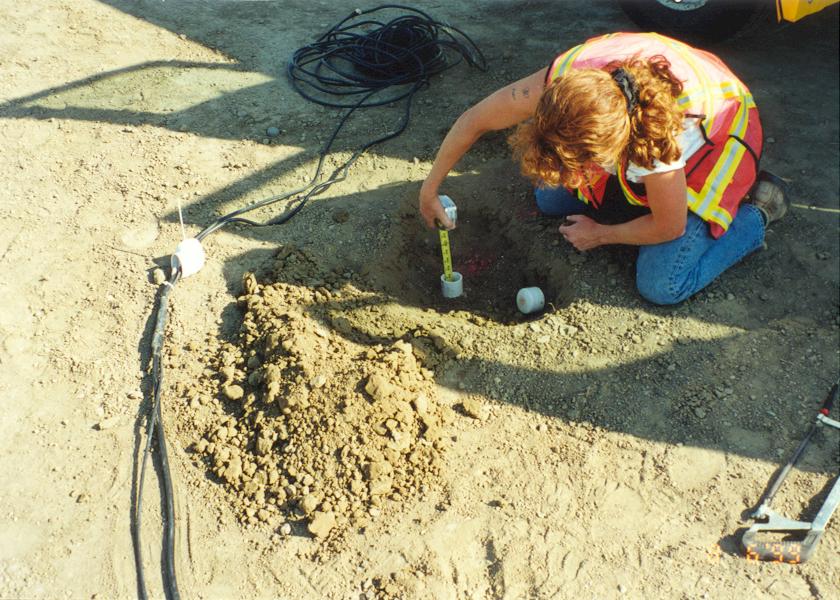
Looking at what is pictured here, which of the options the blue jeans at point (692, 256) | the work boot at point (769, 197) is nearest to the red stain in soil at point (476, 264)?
the blue jeans at point (692, 256)

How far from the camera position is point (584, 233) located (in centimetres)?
318

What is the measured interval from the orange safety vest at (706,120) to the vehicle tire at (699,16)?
1.89 metres

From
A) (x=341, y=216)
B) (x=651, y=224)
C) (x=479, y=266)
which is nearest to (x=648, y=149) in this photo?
(x=651, y=224)

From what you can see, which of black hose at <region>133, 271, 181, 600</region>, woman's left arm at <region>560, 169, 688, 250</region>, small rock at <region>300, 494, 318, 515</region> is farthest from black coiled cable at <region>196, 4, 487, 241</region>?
small rock at <region>300, 494, 318, 515</region>

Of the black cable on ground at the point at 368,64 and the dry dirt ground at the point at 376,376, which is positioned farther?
the black cable on ground at the point at 368,64

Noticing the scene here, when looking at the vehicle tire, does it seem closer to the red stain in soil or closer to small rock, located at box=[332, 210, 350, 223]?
the red stain in soil

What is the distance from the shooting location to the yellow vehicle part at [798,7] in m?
3.53

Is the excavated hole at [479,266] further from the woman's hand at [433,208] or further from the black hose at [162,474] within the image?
the black hose at [162,474]

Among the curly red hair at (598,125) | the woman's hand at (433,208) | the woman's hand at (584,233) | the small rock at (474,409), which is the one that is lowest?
the small rock at (474,409)

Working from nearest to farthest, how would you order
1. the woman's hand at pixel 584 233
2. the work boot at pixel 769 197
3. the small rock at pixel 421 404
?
the small rock at pixel 421 404
the woman's hand at pixel 584 233
the work boot at pixel 769 197

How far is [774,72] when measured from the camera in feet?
14.7

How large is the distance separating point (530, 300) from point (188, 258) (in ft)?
5.44

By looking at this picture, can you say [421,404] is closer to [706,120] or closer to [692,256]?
[692,256]

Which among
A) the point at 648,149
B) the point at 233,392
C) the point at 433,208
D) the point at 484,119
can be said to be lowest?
the point at 233,392
